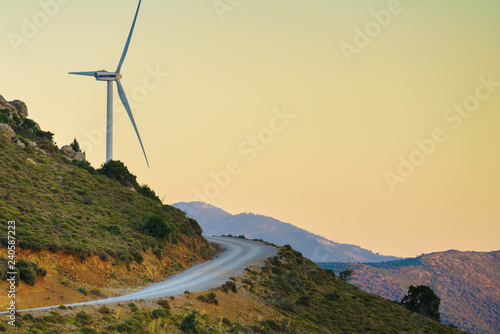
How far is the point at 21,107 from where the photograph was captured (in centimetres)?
9269

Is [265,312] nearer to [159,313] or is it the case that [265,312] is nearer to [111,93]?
[159,313]

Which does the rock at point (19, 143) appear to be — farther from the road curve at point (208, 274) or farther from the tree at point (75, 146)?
the road curve at point (208, 274)

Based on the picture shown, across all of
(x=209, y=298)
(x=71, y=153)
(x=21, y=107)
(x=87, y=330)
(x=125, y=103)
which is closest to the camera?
(x=87, y=330)

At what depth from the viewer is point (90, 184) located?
71.1m

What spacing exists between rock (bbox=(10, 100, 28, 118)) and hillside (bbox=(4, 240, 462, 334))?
50208 millimetres

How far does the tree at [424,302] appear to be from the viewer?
95.9 meters

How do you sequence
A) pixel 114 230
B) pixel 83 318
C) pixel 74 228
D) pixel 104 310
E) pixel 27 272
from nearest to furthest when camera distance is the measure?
pixel 83 318 → pixel 104 310 → pixel 27 272 → pixel 74 228 → pixel 114 230

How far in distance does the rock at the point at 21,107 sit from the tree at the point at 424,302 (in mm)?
74697

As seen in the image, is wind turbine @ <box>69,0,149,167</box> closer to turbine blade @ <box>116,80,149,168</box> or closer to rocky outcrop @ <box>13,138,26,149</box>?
turbine blade @ <box>116,80,149,168</box>

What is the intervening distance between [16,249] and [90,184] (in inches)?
1106

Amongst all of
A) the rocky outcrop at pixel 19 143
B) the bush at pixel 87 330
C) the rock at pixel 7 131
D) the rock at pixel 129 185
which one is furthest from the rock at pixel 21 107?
the bush at pixel 87 330

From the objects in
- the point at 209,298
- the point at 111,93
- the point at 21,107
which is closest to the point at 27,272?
the point at 209,298

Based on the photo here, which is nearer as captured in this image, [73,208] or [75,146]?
[73,208]

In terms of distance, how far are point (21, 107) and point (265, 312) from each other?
209ft
